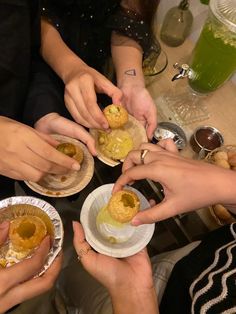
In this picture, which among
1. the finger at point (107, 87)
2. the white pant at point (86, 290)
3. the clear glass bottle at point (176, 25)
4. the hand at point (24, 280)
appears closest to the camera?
the hand at point (24, 280)

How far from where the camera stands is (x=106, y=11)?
1110 millimetres

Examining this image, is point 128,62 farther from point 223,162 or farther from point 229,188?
point 229,188

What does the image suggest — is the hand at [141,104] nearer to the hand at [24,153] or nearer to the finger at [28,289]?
the hand at [24,153]

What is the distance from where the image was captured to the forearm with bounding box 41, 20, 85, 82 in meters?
1.07

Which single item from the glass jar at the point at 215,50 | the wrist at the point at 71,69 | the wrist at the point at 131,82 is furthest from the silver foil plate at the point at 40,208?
the glass jar at the point at 215,50

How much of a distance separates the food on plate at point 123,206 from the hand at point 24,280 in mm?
213

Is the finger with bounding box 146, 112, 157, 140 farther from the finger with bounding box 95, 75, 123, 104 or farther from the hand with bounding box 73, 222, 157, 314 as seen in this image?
Answer: the hand with bounding box 73, 222, 157, 314

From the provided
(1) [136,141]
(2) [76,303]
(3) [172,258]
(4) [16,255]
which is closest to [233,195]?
(3) [172,258]

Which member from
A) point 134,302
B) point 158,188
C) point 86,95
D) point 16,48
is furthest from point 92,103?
point 134,302

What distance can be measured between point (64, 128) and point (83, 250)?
1.31 feet

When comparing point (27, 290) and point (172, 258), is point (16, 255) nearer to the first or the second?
point (27, 290)

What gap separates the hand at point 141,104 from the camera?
1097 millimetres

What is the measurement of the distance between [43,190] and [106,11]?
66 cm

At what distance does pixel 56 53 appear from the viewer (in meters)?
1.07
